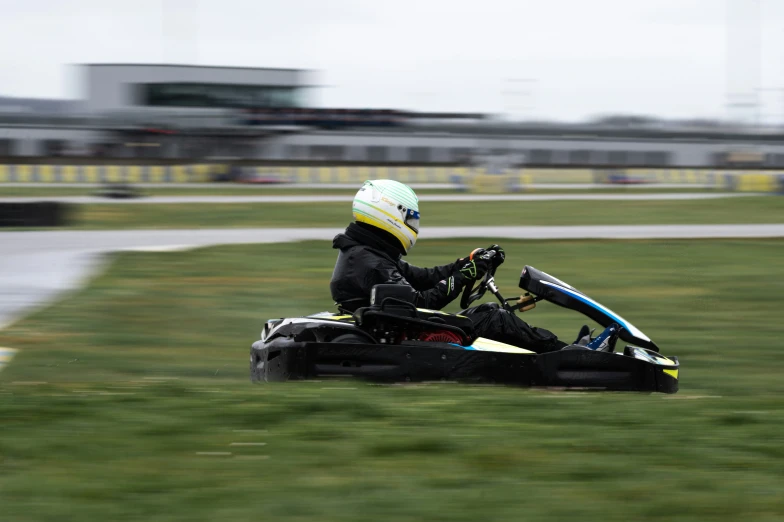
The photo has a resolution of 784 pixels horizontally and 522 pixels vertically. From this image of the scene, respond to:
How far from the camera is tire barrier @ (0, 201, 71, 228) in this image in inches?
687

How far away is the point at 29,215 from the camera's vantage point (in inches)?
691

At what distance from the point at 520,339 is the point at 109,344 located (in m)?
3.70

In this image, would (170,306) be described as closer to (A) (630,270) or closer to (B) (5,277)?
(B) (5,277)

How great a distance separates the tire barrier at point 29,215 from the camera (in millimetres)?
17438

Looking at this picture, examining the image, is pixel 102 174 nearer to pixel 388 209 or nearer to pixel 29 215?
pixel 29 215

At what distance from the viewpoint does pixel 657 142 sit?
54.9m

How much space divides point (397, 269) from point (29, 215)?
13.6 m

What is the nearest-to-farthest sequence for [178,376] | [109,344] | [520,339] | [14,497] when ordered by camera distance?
[14,497] → [520,339] → [178,376] → [109,344]

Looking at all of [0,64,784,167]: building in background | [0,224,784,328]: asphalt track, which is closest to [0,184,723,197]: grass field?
[0,64,784,167]: building in background

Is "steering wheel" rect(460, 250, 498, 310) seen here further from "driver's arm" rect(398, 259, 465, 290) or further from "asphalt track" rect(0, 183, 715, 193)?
"asphalt track" rect(0, 183, 715, 193)

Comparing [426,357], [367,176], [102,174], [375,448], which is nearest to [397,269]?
[426,357]

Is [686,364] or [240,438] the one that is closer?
[240,438]

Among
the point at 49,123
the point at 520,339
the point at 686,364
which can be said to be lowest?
the point at 686,364

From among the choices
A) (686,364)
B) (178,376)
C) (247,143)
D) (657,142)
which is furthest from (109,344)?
(657,142)
